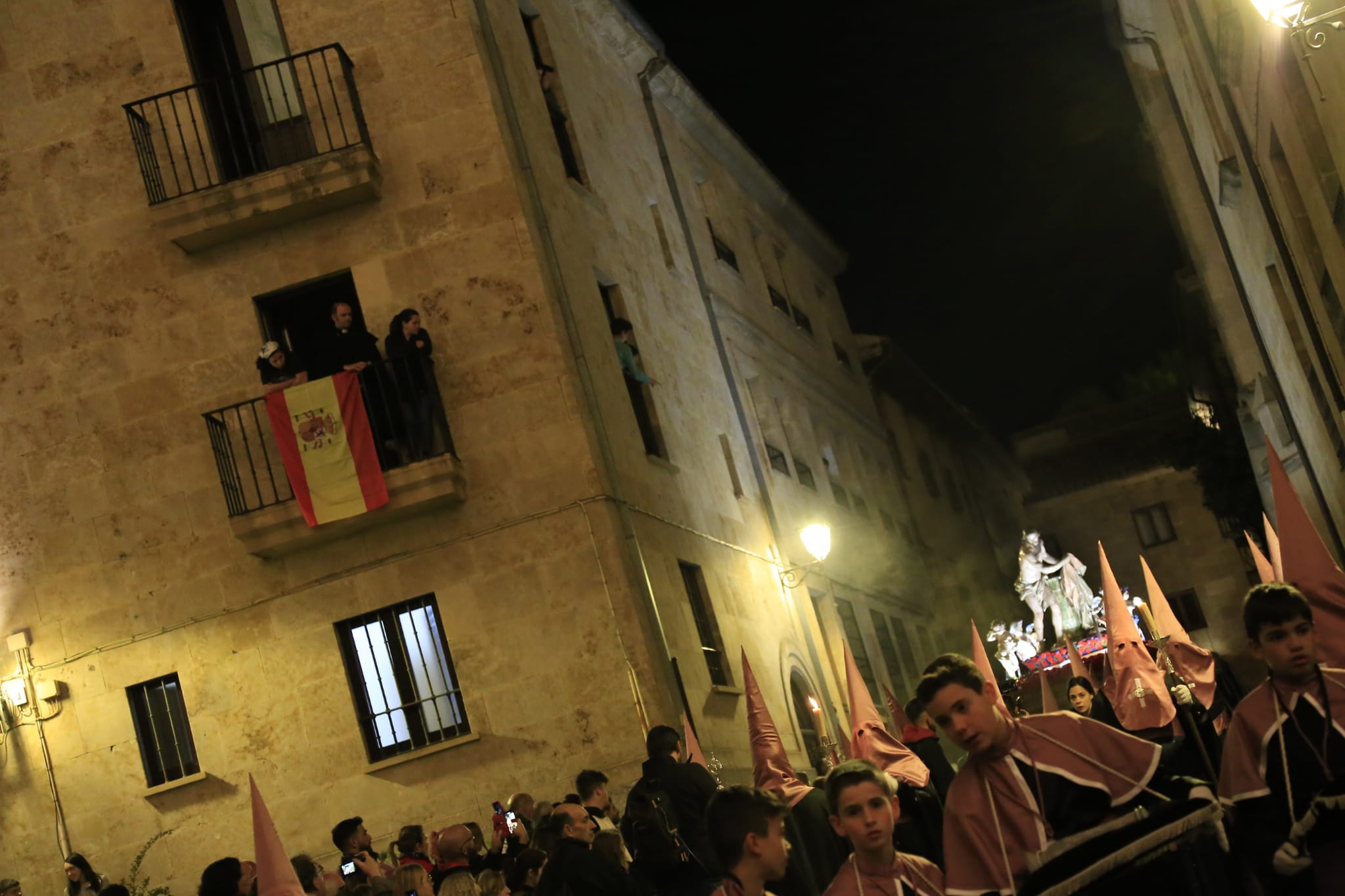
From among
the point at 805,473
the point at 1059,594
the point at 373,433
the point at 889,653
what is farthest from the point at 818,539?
the point at 1059,594

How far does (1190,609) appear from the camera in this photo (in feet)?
152

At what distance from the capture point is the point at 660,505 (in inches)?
646

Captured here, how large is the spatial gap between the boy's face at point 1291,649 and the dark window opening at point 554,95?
1331 cm

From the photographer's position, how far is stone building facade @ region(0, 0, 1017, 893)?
46.3 feet

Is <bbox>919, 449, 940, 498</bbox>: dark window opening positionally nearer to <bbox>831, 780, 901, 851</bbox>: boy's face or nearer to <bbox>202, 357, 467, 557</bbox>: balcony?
<bbox>202, 357, 467, 557</bbox>: balcony

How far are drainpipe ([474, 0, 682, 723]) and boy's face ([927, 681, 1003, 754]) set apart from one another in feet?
30.1

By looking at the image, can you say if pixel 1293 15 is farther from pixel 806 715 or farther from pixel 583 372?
pixel 806 715

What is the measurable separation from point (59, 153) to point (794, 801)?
1024 centimetres

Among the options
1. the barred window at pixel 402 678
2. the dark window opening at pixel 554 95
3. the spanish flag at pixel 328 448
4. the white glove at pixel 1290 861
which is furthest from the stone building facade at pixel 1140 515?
the white glove at pixel 1290 861

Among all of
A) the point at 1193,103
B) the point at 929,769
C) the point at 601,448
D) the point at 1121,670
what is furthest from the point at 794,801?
the point at 1193,103

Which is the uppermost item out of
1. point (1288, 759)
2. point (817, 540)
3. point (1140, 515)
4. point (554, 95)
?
point (554, 95)

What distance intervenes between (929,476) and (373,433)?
24393mm

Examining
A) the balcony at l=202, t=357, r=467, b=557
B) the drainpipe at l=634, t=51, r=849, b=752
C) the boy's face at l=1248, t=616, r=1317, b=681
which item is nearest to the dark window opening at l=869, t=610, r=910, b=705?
the drainpipe at l=634, t=51, r=849, b=752

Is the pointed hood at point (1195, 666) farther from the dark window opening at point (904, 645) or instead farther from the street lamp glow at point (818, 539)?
the dark window opening at point (904, 645)
